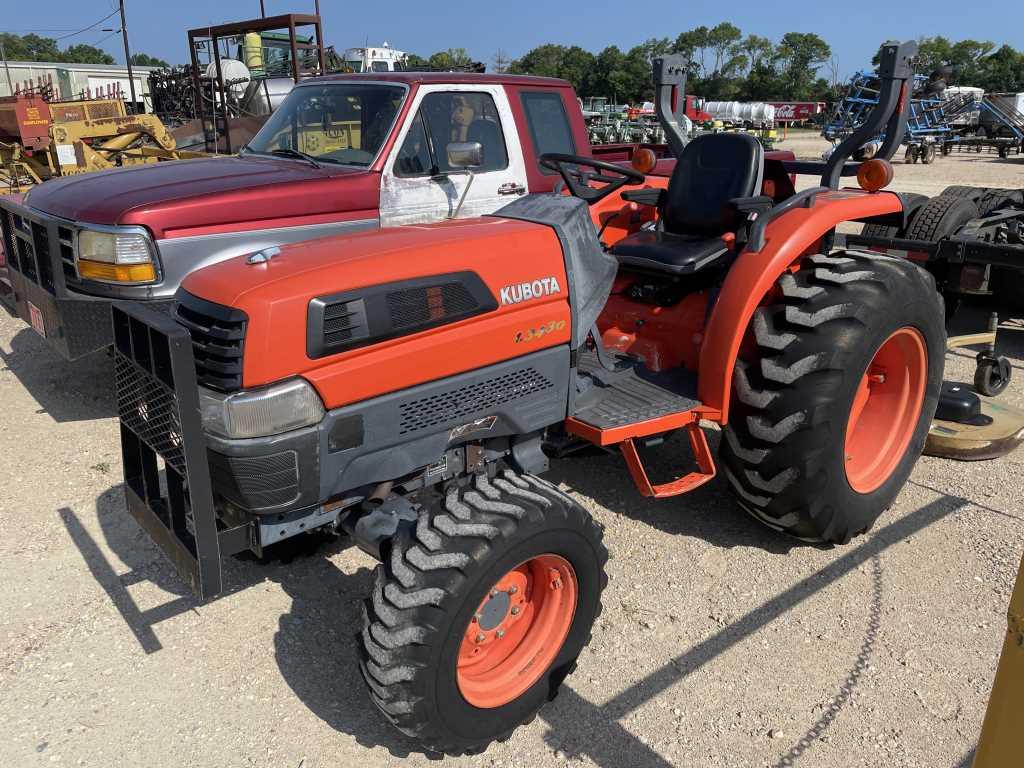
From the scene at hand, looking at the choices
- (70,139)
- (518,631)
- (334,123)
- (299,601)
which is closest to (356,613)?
(299,601)

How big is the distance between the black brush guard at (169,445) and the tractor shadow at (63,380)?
2898 millimetres

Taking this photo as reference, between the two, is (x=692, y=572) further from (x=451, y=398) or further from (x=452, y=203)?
(x=452, y=203)

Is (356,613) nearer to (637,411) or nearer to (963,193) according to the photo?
(637,411)

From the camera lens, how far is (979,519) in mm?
3777

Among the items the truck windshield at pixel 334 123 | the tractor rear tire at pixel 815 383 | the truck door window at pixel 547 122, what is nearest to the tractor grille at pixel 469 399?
the tractor rear tire at pixel 815 383

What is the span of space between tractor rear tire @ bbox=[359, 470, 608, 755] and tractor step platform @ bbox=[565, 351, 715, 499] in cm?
50

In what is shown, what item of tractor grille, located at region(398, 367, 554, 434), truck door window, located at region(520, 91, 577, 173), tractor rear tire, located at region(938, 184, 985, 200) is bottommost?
tractor grille, located at region(398, 367, 554, 434)

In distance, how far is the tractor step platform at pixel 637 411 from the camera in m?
2.97

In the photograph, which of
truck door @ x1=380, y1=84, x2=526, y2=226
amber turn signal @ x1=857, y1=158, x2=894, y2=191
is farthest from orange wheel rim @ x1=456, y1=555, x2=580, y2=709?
truck door @ x1=380, y1=84, x2=526, y2=226

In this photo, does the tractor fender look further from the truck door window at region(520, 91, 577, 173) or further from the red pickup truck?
the truck door window at region(520, 91, 577, 173)

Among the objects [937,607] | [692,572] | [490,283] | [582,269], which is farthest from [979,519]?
[490,283]

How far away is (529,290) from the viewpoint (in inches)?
105

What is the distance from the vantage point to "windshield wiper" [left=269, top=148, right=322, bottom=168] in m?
5.09

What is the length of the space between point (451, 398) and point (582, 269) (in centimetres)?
71
